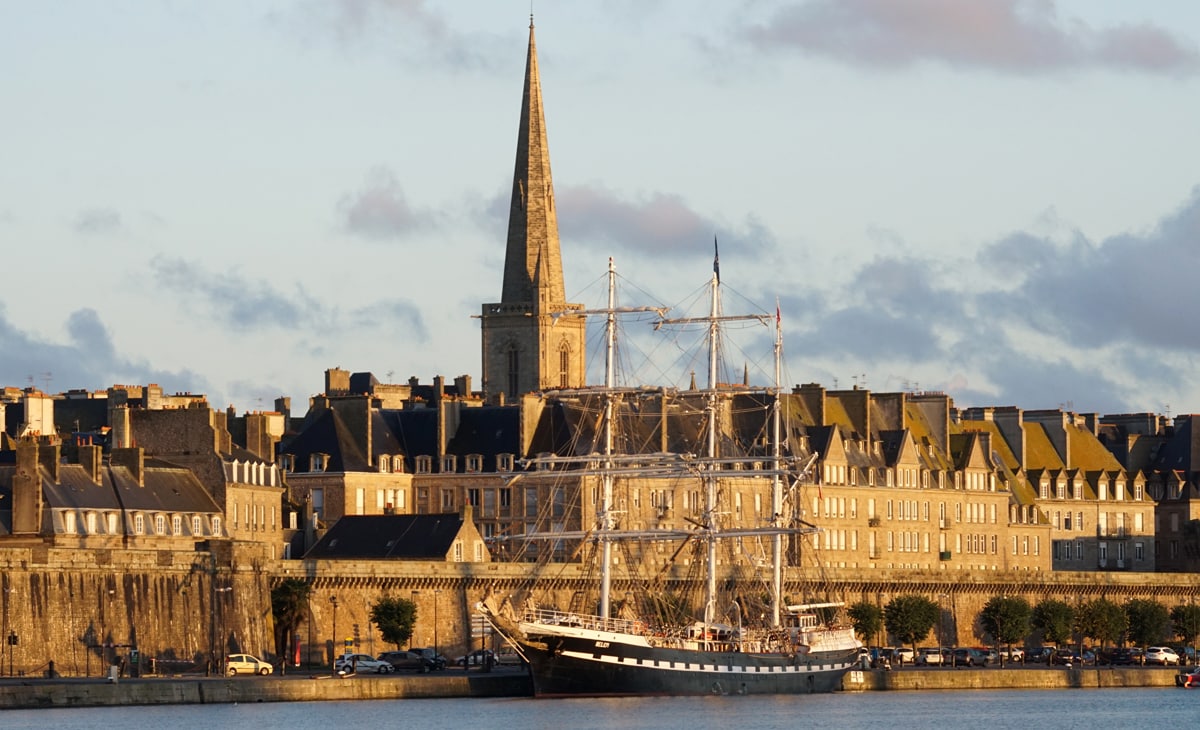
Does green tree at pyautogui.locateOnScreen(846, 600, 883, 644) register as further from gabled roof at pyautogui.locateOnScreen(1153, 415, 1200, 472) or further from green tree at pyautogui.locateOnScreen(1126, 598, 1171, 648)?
gabled roof at pyautogui.locateOnScreen(1153, 415, 1200, 472)

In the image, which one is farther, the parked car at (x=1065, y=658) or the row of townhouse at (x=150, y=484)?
the parked car at (x=1065, y=658)

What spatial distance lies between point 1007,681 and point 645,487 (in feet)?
87.0

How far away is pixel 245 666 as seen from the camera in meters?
103

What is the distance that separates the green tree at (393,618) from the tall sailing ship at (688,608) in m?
3.97

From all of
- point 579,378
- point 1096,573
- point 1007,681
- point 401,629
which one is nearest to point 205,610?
point 401,629

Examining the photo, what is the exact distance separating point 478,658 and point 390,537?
7.88 metres

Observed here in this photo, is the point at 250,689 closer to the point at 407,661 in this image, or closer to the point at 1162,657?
the point at 407,661

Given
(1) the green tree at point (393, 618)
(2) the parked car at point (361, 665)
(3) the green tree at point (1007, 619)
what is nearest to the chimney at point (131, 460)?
(1) the green tree at point (393, 618)

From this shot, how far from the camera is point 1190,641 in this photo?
144500 millimetres

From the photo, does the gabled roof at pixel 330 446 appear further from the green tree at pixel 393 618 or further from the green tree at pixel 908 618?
the green tree at pixel 908 618

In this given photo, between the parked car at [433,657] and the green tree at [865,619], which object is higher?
the green tree at [865,619]

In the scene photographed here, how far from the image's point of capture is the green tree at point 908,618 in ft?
436

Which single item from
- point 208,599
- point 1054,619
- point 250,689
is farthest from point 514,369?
point 250,689

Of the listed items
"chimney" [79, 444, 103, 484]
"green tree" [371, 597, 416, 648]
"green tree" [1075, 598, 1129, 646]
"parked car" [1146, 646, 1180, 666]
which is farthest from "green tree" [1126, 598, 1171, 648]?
"chimney" [79, 444, 103, 484]
